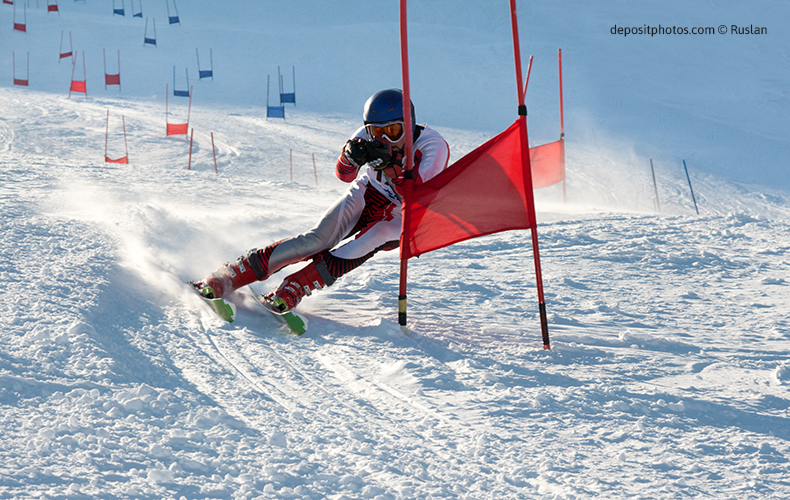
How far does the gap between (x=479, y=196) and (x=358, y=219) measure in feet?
3.35

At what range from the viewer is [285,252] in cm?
398

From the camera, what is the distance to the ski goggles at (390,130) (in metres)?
3.84

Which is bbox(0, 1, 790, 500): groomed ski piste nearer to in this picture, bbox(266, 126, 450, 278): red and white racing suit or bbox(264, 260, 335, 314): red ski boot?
bbox(264, 260, 335, 314): red ski boot

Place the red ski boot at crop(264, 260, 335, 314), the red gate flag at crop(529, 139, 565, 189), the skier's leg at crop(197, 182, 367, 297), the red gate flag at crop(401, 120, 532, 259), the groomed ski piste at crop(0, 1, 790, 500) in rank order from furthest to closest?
the red gate flag at crop(529, 139, 565, 189)
the skier's leg at crop(197, 182, 367, 297)
the red ski boot at crop(264, 260, 335, 314)
the red gate flag at crop(401, 120, 532, 259)
the groomed ski piste at crop(0, 1, 790, 500)

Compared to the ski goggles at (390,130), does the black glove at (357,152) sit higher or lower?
lower

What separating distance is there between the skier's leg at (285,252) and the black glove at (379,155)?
0.43 m

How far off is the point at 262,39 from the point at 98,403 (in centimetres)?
3345

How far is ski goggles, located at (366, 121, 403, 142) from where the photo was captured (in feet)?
12.6

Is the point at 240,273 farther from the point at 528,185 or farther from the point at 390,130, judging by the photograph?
the point at 528,185

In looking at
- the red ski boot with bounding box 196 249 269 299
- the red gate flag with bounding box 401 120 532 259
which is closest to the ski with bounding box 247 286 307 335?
the red ski boot with bounding box 196 249 269 299

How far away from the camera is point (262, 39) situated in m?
33.3

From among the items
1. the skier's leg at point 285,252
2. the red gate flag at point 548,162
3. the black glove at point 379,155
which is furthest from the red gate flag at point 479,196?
the red gate flag at point 548,162

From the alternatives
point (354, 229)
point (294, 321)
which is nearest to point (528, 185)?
point (354, 229)

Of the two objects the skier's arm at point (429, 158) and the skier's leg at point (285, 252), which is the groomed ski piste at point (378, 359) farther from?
the skier's arm at point (429, 158)
